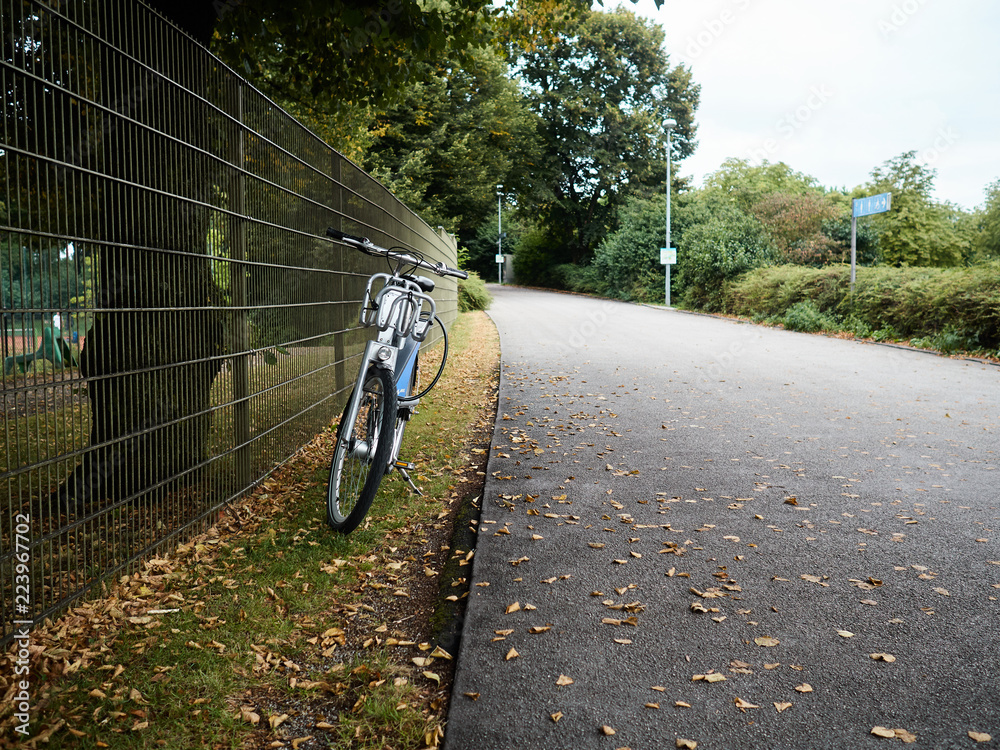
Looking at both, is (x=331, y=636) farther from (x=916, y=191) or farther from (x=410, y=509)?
(x=916, y=191)

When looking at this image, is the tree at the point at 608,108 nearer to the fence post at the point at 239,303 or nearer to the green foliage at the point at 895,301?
the green foliage at the point at 895,301

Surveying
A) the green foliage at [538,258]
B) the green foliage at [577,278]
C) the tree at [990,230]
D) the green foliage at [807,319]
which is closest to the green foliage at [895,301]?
the green foliage at [807,319]

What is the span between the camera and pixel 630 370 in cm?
1123

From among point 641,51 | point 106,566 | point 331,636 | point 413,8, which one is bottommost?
point 331,636

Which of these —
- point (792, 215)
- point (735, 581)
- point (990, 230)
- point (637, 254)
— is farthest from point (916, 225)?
point (735, 581)

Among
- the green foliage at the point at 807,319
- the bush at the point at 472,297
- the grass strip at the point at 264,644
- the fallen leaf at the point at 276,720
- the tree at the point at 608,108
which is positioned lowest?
the fallen leaf at the point at 276,720

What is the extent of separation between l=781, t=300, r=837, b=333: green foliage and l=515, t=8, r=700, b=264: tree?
1090 inches

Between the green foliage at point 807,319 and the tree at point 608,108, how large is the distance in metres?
27.7

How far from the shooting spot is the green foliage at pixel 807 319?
1833 centimetres

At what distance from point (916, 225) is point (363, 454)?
5450 cm

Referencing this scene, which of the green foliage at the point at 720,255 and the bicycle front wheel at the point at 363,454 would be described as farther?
the green foliage at the point at 720,255

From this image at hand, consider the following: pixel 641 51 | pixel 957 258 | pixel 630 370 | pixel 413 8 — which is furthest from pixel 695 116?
pixel 413 8

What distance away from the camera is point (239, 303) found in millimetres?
4594

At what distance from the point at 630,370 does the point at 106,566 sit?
8.84 m
